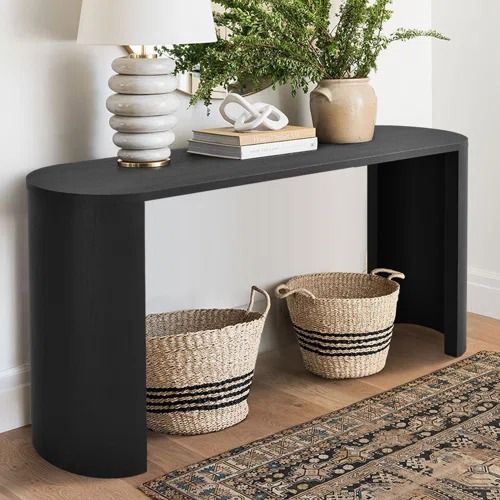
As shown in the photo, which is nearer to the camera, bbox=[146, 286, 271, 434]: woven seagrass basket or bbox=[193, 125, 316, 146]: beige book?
bbox=[146, 286, 271, 434]: woven seagrass basket

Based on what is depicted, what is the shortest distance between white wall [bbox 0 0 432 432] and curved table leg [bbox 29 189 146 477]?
0.25 metres

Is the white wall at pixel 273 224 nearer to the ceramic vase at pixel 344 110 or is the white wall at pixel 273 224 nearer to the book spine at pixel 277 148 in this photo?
the ceramic vase at pixel 344 110

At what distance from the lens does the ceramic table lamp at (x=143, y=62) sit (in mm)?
2344

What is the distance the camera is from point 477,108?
3.57m

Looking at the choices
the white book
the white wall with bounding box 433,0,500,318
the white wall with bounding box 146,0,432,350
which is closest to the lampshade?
the white book

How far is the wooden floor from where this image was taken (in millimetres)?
2322

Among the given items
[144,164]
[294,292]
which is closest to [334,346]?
[294,292]

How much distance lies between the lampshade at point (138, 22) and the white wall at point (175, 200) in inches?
8.9

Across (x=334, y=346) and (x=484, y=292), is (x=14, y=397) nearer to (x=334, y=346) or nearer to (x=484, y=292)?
(x=334, y=346)

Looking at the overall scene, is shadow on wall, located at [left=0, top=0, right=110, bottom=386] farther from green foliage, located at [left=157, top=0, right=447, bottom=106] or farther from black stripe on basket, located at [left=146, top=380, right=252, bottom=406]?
black stripe on basket, located at [left=146, top=380, right=252, bottom=406]

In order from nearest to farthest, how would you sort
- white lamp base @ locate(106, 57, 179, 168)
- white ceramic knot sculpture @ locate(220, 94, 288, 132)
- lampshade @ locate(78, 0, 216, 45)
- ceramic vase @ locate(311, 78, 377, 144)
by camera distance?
lampshade @ locate(78, 0, 216, 45), white lamp base @ locate(106, 57, 179, 168), white ceramic knot sculpture @ locate(220, 94, 288, 132), ceramic vase @ locate(311, 78, 377, 144)

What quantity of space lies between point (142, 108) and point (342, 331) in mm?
919

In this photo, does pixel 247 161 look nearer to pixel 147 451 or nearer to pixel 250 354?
pixel 250 354

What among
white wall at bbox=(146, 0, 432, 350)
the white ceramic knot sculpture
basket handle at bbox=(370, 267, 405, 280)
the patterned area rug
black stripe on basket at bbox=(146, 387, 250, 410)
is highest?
the white ceramic knot sculpture
